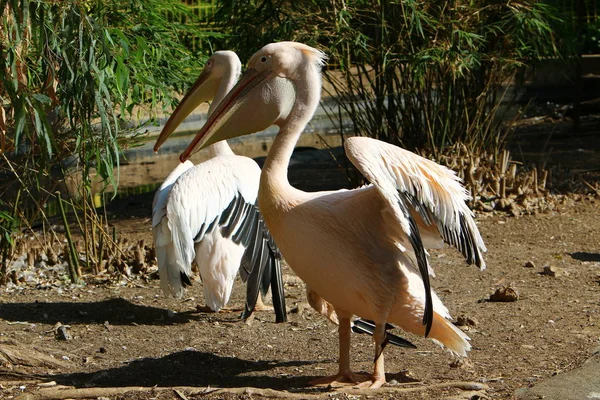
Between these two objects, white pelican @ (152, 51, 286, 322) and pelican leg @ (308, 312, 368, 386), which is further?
white pelican @ (152, 51, 286, 322)

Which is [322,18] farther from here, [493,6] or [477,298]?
[477,298]

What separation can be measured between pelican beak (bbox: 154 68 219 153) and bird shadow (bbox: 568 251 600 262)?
253cm

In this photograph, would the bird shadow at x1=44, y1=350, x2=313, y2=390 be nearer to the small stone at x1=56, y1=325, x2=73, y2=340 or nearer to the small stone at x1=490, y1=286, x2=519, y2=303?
the small stone at x1=56, y1=325, x2=73, y2=340

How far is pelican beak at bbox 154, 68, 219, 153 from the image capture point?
468cm

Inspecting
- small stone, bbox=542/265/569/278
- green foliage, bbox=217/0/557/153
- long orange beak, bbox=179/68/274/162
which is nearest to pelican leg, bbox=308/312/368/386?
long orange beak, bbox=179/68/274/162

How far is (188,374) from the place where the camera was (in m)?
3.70

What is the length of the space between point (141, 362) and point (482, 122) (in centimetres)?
445

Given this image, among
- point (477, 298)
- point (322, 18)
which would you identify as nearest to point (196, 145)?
point (477, 298)

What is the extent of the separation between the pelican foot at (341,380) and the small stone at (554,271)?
6.99ft

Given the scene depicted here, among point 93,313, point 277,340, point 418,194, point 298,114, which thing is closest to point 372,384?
point 418,194

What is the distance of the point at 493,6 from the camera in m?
6.84

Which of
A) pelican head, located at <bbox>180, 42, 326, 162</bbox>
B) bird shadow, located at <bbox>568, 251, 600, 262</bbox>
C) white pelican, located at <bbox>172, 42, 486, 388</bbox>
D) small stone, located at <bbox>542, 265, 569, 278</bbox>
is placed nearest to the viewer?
white pelican, located at <bbox>172, 42, 486, 388</bbox>

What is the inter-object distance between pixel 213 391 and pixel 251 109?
1.14m

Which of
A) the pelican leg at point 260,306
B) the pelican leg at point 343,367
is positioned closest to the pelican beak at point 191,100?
the pelican leg at point 260,306
